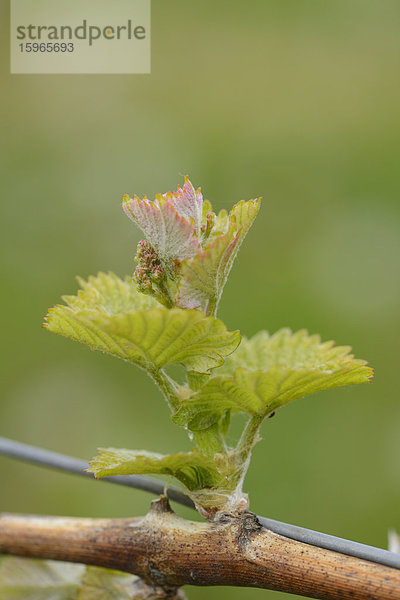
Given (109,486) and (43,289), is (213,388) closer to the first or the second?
(109,486)

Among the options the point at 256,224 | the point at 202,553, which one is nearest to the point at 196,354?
the point at 202,553

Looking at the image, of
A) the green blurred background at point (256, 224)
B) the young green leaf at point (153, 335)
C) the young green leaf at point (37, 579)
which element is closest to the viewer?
the young green leaf at point (153, 335)

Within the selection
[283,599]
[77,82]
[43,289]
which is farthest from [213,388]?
[77,82]

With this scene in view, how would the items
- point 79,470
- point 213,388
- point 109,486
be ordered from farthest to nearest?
point 109,486
point 79,470
point 213,388

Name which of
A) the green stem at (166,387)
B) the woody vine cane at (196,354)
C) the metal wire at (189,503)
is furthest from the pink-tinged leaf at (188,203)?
the metal wire at (189,503)

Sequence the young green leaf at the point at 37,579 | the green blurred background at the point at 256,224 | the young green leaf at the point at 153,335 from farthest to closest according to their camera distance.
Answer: the green blurred background at the point at 256,224 < the young green leaf at the point at 37,579 < the young green leaf at the point at 153,335

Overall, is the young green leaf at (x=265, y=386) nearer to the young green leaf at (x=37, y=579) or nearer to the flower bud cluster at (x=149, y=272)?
the flower bud cluster at (x=149, y=272)

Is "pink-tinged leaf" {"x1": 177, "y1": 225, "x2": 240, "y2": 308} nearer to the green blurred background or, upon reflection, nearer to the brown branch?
the brown branch
